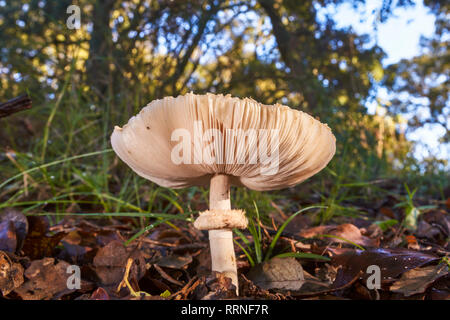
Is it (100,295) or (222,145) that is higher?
(222,145)

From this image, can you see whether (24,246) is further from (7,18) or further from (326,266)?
(7,18)

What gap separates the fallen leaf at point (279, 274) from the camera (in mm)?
1622

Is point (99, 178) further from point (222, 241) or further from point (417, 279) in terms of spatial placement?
point (417, 279)

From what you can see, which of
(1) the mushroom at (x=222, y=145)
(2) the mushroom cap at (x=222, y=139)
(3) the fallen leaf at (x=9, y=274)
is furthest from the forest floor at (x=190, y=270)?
(2) the mushroom cap at (x=222, y=139)

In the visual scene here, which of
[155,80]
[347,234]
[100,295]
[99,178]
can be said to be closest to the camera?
[100,295]

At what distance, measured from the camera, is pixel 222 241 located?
1.68 metres

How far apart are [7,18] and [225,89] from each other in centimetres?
374

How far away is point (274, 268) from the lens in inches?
68.0

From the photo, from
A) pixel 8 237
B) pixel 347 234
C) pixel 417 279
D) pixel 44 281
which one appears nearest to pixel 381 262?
pixel 417 279

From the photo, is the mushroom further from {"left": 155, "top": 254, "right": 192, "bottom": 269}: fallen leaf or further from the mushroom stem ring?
{"left": 155, "top": 254, "right": 192, "bottom": 269}: fallen leaf

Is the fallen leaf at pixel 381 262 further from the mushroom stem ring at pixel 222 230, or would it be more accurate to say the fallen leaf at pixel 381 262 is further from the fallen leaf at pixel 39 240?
the fallen leaf at pixel 39 240

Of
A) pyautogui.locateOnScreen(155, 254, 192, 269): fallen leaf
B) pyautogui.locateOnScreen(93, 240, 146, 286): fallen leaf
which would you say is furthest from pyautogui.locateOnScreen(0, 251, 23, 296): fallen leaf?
pyautogui.locateOnScreen(155, 254, 192, 269): fallen leaf

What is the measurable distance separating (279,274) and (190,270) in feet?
1.66

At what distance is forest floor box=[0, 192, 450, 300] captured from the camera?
4.85 feet
